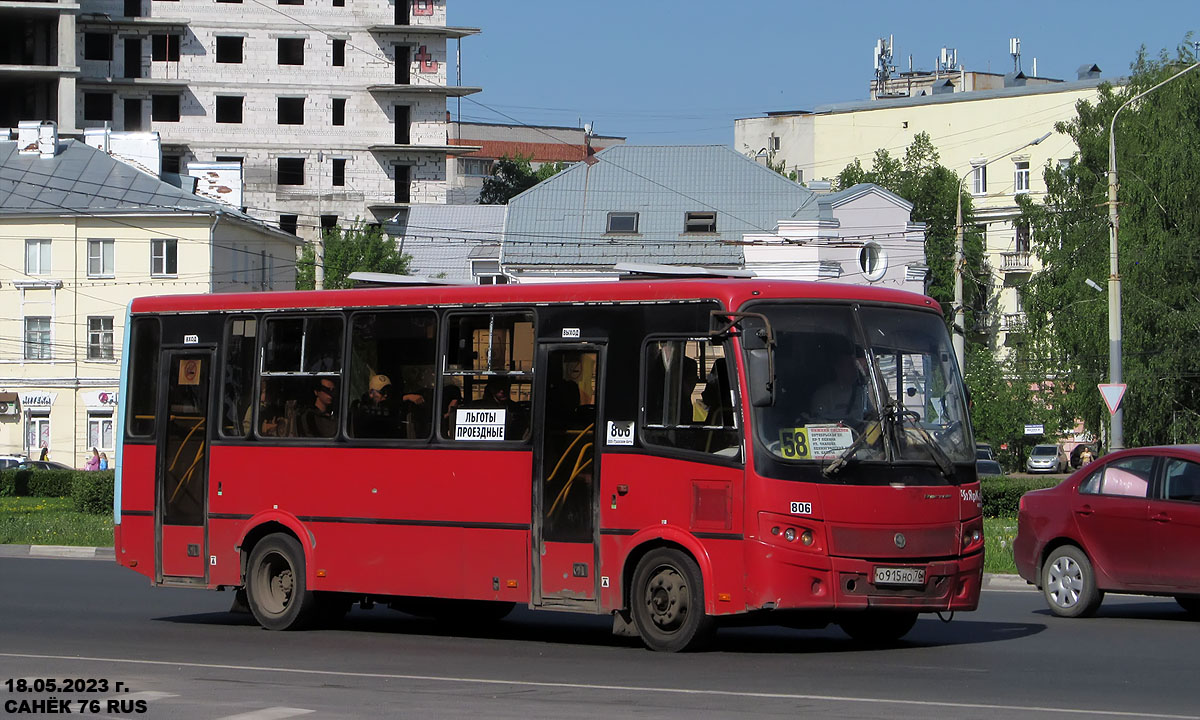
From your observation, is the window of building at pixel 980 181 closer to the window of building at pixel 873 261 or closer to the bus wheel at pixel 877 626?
the window of building at pixel 873 261

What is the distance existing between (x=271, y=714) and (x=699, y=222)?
190ft

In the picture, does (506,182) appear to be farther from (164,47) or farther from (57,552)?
(57,552)

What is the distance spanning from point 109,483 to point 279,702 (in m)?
28.3

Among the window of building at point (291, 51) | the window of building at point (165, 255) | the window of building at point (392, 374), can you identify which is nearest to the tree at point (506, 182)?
the window of building at point (291, 51)

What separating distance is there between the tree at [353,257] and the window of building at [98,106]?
1915 centimetres

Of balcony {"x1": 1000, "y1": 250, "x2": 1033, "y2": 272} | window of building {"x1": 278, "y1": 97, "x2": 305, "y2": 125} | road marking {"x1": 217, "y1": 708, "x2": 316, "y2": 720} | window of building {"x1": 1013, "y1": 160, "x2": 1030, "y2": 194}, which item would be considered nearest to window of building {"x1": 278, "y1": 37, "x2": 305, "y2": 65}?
window of building {"x1": 278, "y1": 97, "x2": 305, "y2": 125}

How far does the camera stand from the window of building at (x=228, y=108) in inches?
3976

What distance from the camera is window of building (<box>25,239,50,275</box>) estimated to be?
67812 millimetres

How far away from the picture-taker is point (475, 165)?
152 m

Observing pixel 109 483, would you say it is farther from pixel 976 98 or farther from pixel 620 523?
pixel 976 98

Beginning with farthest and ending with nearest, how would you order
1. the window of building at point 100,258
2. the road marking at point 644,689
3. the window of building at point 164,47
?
the window of building at point 164,47 < the window of building at point 100,258 < the road marking at point 644,689

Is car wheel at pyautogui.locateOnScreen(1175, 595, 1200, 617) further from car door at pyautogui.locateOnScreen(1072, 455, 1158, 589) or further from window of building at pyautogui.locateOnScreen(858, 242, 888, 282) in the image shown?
window of building at pyautogui.locateOnScreen(858, 242, 888, 282)

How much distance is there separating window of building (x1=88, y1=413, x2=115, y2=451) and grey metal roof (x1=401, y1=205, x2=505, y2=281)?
21.9m

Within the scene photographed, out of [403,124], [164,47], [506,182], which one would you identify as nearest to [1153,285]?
[403,124]
